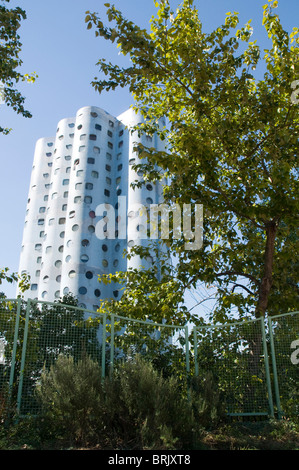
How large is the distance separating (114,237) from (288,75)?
43099mm

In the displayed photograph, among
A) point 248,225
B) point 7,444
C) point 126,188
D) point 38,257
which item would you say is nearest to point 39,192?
point 38,257

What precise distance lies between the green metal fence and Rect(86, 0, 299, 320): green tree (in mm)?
1826

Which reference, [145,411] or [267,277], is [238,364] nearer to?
[267,277]

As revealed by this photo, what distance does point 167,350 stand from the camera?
32.4 feet

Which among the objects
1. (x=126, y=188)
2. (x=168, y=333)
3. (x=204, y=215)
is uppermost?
(x=126, y=188)

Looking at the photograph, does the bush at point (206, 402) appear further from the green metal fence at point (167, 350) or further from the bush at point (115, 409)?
the green metal fence at point (167, 350)

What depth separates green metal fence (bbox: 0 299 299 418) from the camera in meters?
8.40

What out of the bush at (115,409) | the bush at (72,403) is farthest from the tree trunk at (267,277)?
the bush at (72,403)

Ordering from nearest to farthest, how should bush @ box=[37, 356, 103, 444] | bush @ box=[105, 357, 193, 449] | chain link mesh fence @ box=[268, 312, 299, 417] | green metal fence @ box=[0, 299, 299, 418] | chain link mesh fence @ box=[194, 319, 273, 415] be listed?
bush @ box=[105, 357, 193, 449] → bush @ box=[37, 356, 103, 444] → green metal fence @ box=[0, 299, 299, 418] → chain link mesh fence @ box=[268, 312, 299, 417] → chain link mesh fence @ box=[194, 319, 273, 415]

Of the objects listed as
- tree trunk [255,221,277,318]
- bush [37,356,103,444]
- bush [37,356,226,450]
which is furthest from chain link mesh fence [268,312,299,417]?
bush [37,356,103,444]

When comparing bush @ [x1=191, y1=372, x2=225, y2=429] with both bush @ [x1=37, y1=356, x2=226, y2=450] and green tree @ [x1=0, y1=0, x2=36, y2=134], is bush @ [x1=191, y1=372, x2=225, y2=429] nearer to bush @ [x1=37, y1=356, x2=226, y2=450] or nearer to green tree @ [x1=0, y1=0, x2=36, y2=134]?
bush @ [x1=37, y1=356, x2=226, y2=450]
